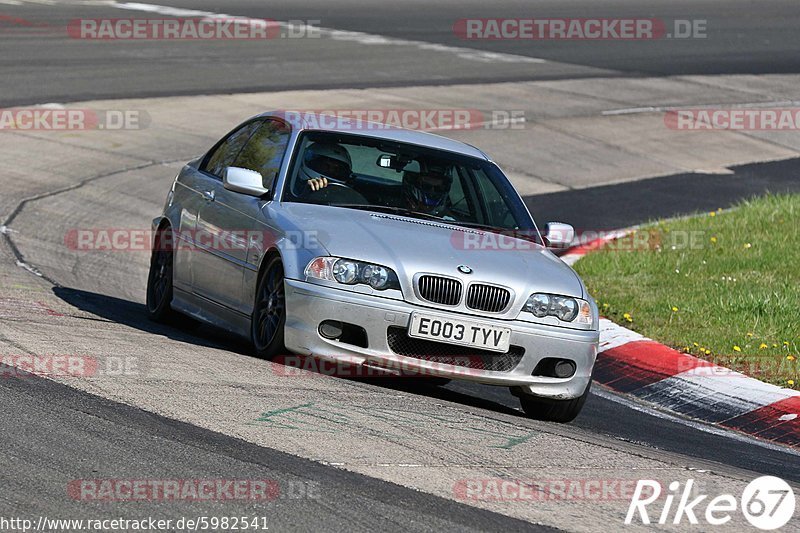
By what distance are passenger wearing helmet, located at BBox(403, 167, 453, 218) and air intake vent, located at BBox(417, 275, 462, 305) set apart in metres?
1.07

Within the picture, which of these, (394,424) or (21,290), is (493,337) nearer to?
(394,424)

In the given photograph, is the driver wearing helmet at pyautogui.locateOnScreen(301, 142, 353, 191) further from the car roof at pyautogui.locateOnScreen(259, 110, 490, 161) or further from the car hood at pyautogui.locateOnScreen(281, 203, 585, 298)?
the car hood at pyautogui.locateOnScreen(281, 203, 585, 298)

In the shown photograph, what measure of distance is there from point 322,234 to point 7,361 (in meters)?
1.87

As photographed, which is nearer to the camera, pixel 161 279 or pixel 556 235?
pixel 556 235

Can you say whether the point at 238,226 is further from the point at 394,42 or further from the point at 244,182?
the point at 394,42

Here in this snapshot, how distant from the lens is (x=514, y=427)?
6.91 meters

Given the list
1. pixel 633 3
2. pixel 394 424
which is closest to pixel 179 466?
pixel 394 424

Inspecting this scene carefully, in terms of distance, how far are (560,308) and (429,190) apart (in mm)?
1394
